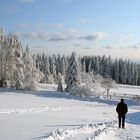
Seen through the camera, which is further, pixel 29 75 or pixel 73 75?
pixel 73 75

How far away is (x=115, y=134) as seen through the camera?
19859 millimetres

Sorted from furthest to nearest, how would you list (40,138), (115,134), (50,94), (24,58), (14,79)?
(24,58)
(14,79)
(50,94)
(115,134)
(40,138)

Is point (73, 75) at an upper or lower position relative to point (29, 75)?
upper

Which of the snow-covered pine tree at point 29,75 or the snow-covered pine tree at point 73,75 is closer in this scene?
the snow-covered pine tree at point 29,75

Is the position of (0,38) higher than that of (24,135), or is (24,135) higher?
(0,38)

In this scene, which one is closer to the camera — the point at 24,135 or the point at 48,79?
the point at 24,135

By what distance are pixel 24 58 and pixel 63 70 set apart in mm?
74946

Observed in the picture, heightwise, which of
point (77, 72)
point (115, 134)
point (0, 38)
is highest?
point (0, 38)

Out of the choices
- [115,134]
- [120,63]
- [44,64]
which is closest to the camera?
[115,134]

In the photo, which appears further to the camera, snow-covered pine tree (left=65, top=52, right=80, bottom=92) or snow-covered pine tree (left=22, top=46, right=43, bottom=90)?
snow-covered pine tree (left=65, top=52, right=80, bottom=92)

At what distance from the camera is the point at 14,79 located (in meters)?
67.4

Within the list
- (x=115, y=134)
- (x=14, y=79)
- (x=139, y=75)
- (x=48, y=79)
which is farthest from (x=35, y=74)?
(x=139, y=75)

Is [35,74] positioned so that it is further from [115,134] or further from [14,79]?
[115,134]

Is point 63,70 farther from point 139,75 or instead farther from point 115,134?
point 115,134
